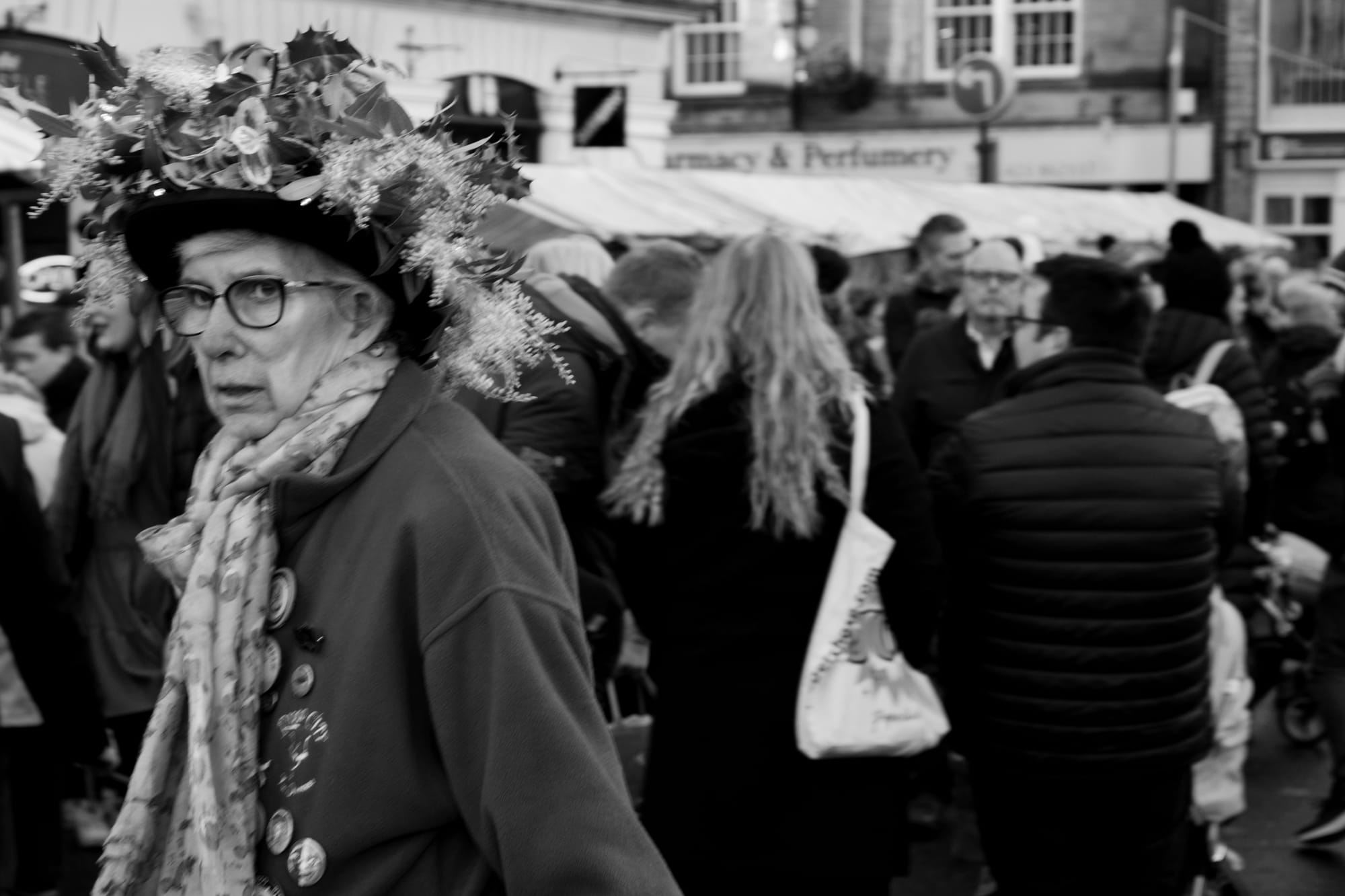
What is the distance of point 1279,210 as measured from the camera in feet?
103

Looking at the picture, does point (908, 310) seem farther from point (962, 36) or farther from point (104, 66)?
point (962, 36)

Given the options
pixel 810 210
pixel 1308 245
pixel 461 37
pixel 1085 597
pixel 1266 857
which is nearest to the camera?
pixel 1085 597

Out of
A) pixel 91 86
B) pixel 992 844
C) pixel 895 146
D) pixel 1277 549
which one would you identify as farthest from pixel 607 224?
pixel 895 146

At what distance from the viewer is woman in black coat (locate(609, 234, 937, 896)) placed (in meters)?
4.40

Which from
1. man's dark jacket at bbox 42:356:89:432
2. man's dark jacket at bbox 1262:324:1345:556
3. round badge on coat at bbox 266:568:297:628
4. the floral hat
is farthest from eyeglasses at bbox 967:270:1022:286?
round badge on coat at bbox 266:568:297:628

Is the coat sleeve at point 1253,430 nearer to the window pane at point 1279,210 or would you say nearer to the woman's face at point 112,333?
the woman's face at point 112,333

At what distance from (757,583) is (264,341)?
2.35 m

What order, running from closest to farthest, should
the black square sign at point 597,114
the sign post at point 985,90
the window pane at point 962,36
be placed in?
the sign post at point 985,90
the black square sign at point 597,114
the window pane at point 962,36

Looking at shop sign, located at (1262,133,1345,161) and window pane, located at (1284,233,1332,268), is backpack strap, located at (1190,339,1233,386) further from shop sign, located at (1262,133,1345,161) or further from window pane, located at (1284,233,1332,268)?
shop sign, located at (1262,133,1345,161)

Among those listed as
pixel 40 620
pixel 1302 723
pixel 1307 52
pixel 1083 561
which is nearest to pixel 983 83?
pixel 1302 723

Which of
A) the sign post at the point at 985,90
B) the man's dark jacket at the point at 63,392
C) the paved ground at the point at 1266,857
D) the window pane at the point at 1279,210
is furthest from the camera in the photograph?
the window pane at the point at 1279,210

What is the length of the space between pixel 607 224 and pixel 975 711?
7541mm

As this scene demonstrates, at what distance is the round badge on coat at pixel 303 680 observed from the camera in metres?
2.13

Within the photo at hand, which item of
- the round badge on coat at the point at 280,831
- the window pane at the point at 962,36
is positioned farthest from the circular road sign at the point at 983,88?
the round badge on coat at the point at 280,831
